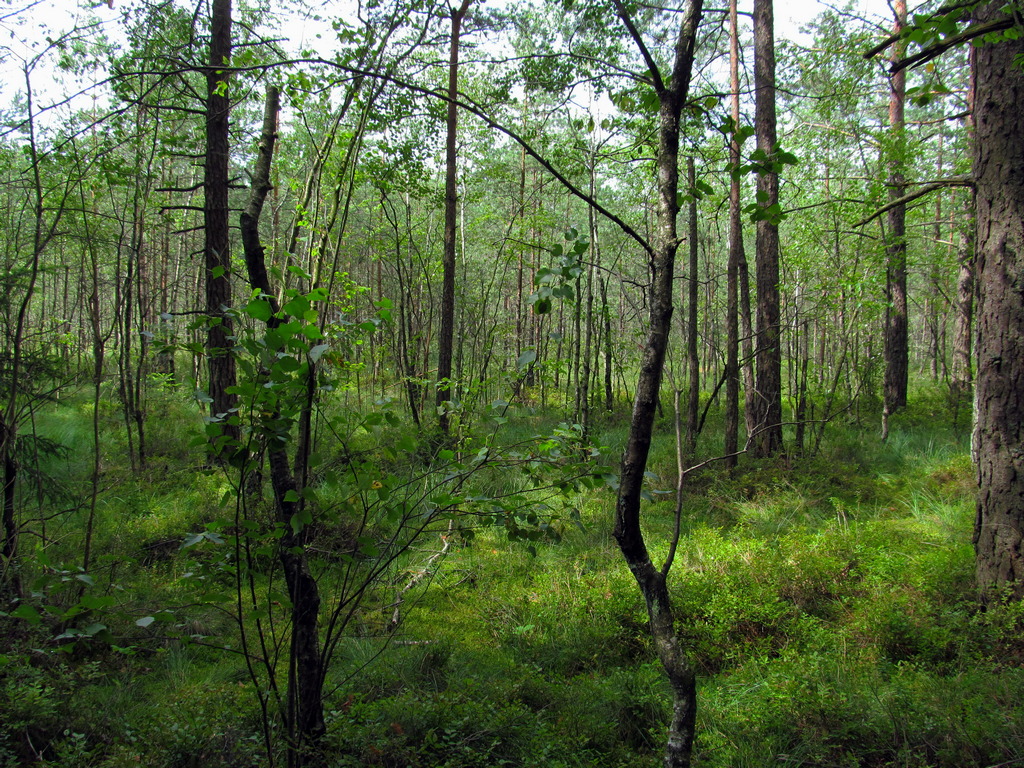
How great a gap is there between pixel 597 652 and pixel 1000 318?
131 inches

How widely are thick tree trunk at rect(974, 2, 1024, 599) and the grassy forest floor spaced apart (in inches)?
17.9

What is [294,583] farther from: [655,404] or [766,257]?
[766,257]

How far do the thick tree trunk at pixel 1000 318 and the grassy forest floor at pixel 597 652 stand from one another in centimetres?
46

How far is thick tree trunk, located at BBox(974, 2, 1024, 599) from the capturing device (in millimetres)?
3361

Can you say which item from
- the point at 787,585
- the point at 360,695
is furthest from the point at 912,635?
the point at 360,695

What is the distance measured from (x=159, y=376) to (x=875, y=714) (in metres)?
8.72

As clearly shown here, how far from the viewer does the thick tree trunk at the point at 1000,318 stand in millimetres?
3361

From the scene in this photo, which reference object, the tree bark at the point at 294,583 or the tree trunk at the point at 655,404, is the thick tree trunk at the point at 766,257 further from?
the tree bark at the point at 294,583

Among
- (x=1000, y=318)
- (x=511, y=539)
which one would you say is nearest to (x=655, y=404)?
(x=511, y=539)

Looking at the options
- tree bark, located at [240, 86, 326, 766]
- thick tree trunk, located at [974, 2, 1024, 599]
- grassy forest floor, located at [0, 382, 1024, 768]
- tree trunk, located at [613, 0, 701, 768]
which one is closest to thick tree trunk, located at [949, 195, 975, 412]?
grassy forest floor, located at [0, 382, 1024, 768]

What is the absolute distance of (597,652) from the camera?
376cm

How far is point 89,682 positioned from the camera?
332cm

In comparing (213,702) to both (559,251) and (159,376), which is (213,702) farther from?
(159,376)

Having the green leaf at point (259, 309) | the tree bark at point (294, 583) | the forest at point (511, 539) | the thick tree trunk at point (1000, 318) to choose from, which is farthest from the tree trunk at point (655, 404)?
the thick tree trunk at point (1000, 318)
